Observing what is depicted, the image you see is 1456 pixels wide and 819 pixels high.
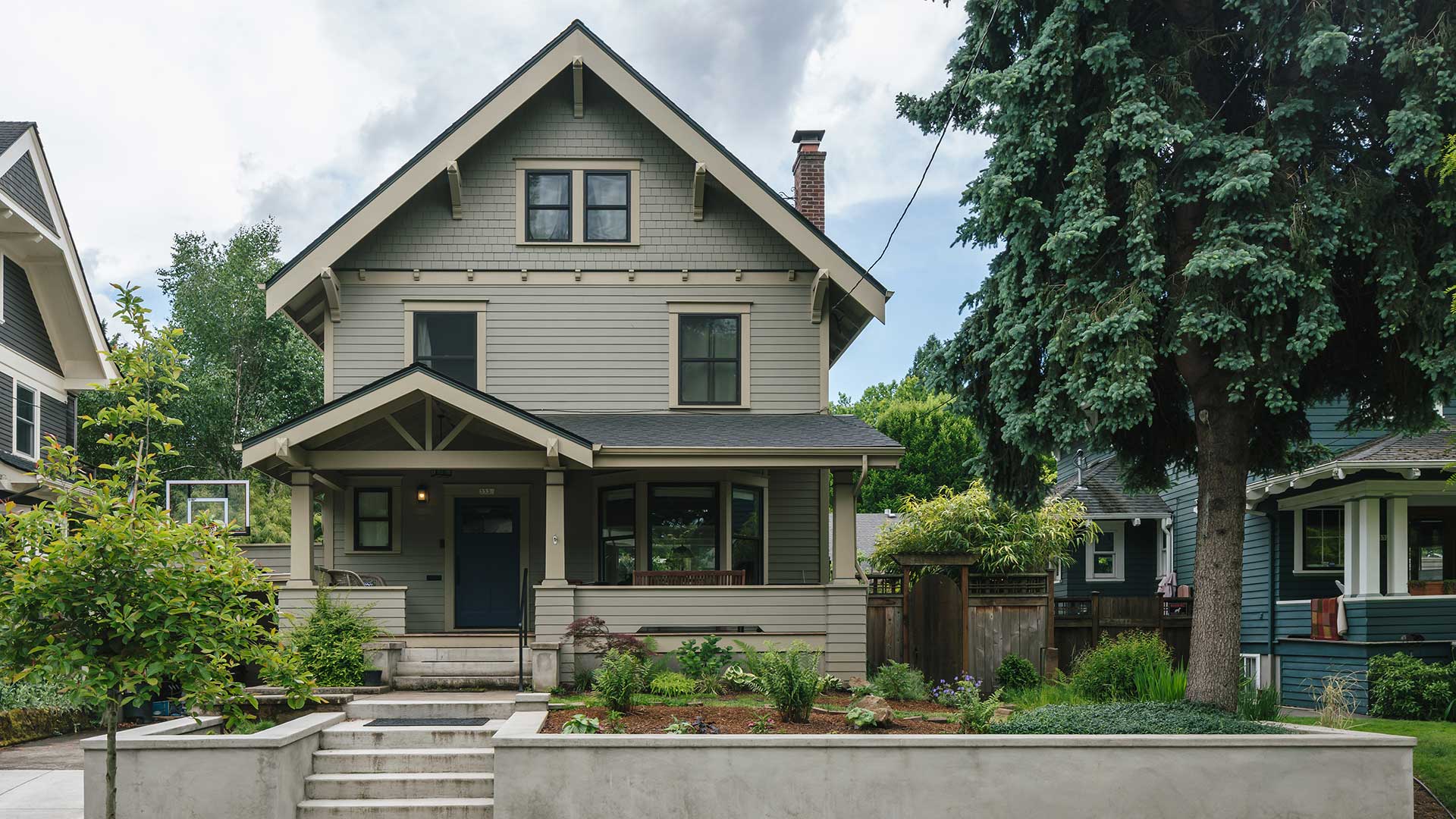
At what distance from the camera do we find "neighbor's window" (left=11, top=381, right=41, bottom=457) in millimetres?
21266

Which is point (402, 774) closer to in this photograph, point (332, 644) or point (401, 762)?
point (401, 762)

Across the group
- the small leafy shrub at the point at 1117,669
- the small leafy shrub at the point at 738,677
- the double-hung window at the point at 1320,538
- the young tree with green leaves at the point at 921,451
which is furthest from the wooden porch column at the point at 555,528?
the young tree with green leaves at the point at 921,451

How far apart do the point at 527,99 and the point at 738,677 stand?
348 inches

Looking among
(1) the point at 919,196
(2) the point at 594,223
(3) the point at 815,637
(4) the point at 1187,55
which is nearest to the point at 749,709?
(3) the point at 815,637

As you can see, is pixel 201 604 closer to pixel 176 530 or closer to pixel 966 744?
pixel 176 530

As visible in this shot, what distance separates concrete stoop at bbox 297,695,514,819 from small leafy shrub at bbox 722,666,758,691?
3.21 meters

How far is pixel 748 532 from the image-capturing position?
17375 millimetres

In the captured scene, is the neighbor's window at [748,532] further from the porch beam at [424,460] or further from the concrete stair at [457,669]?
the concrete stair at [457,669]

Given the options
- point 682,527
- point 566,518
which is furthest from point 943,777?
point 566,518

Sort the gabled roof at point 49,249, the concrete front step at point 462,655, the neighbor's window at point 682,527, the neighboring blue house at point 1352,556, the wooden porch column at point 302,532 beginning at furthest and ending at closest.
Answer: the gabled roof at point 49,249 < the neighbor's window at point 682,527 < the neighboring blue house at point 1352,556 < the wooden porch column at point 302,532 < the concrete front step at point 462,655

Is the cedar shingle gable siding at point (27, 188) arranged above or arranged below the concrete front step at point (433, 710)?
above

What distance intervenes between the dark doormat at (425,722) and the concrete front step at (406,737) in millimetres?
353

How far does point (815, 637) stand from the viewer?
15.2 meters

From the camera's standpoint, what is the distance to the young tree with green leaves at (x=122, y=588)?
25.1 feet
